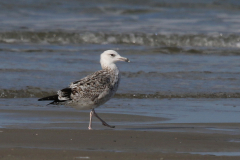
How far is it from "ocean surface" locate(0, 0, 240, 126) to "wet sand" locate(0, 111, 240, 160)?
89 centimetres

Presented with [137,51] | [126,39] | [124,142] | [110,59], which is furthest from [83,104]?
[126,39]

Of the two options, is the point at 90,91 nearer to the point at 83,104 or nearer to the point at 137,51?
the point at 83,104

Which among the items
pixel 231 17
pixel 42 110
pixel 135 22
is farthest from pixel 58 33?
pixel 42 110

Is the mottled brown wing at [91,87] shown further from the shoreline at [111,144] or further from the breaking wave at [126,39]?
the breaking wave at [126,39]

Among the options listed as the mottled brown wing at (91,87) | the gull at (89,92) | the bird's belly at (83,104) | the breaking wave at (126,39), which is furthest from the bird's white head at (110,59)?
the breaking wave at (126,39)

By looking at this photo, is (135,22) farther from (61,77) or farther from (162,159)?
(162,159)

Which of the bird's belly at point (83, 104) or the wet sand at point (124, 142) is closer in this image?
the wet sand at point (124, 142)

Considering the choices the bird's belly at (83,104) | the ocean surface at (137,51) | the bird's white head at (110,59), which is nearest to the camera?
the bird's belly at (83,104)

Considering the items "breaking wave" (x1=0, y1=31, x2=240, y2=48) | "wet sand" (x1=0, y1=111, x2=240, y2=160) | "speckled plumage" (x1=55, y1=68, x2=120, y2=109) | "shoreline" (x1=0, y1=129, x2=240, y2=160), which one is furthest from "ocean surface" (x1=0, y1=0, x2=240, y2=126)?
"shoreline" (x1=0, y1=129, x2=240, y2=160)

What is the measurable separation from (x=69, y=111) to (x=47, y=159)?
3203 millimetres

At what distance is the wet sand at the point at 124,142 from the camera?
4840 millimetres

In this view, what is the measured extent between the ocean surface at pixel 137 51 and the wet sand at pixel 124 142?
890 mm

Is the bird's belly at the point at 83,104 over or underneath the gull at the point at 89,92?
underneath

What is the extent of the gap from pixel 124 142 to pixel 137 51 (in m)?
10.1
